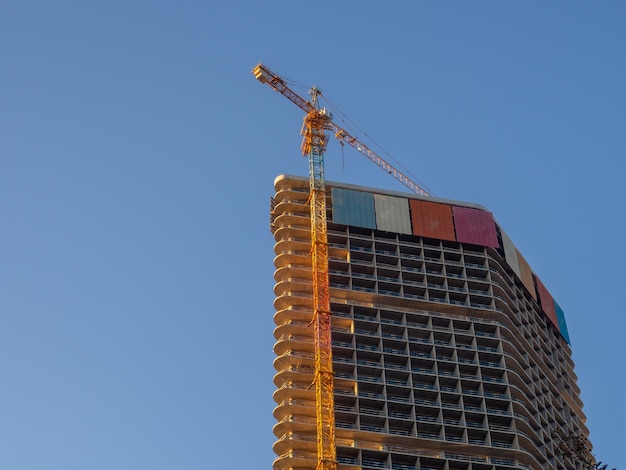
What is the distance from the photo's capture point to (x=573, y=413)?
16150 centimetres

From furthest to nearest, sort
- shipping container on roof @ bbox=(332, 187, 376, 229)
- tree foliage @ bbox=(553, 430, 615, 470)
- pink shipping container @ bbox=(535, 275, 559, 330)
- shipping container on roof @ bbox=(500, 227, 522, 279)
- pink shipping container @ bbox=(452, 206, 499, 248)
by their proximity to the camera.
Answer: pink shipping container @ bbox=(535, 275, 559, 330)
shipping container on roof @ bbox=(500, 227, 522, 279)
pink shipping container @ bbox=(452, 206, 499, 248)
shipping container on roof @ bbox=(332, 187, 376, 229)
tree foliage @ bbox=(553, 430, 615, 470)

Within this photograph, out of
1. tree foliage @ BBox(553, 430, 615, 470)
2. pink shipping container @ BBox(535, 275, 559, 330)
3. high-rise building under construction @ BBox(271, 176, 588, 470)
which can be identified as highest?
pink shipping container @ BBox(535, 275, 559, 330)

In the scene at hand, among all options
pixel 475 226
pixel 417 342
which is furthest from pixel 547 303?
pixel 417 342

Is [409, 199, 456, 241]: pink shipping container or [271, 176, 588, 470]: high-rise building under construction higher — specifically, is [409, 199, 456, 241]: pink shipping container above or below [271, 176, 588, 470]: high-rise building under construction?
above

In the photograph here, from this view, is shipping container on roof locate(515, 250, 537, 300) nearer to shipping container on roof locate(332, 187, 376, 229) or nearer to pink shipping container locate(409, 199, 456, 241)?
pink shipping container locate(409, 199, 456, 241)

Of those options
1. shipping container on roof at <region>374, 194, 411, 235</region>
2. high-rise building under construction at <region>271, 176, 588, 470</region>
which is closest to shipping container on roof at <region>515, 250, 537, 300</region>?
high-rise building under construction at <region>271, 176, 588, 470</region>

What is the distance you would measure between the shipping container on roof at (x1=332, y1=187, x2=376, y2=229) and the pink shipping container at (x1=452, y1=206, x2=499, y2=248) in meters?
12.0

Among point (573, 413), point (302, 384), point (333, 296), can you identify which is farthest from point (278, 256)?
point (573, 413)

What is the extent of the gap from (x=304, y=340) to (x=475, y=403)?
22016 millimetres

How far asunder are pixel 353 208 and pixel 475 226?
17.2m

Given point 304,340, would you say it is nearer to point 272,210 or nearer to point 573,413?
point 272,210

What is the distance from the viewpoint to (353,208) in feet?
500

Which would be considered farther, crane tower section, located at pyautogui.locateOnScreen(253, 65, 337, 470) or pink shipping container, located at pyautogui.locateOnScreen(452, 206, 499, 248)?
pink shipping container, located at pyautogui.locateOnScreen(452, 206, 499, 248)

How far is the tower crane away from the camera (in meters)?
127
